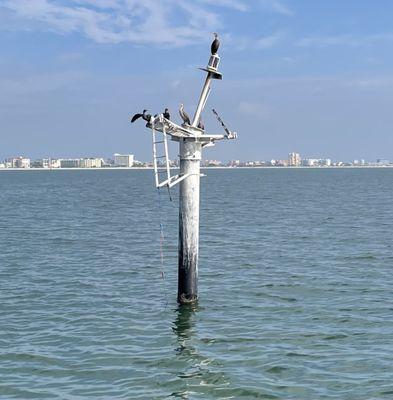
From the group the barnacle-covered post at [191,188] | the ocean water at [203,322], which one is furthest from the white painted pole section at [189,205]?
the ocean water at [203,322]

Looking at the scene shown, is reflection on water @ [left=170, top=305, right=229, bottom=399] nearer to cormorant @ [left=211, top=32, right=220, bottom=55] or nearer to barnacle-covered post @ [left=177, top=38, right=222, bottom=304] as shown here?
barnacle-covered post @ [left=177, top=38, right=222, bottom=304]

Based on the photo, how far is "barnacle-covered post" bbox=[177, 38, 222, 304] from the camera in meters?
19.3

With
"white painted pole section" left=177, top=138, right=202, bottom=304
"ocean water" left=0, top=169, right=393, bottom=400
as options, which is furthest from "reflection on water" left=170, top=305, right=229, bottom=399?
"white painted pole section" left=177, top=138, right=202, bottom=304

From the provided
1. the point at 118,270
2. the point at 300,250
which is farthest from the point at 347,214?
the point at 118,270

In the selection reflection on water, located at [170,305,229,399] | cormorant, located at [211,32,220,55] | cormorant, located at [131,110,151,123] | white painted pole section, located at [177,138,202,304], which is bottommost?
reflection on water, located at [170,305,229,399]

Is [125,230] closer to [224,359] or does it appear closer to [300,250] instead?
[300,250]

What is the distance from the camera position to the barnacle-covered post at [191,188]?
1931 centimetres

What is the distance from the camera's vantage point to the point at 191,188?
19328 mm

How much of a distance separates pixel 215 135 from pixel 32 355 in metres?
7.75

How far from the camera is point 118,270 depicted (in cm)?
2839

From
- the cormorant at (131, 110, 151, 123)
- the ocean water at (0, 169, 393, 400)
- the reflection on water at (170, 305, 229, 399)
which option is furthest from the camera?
the cormorant at (131, 110, 151, 123)

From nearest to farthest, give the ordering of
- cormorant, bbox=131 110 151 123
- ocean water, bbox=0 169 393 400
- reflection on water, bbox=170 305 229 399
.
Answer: reflection on water, bbox=170 305 229 399, ocean water, bbox=0 169 393 400, cormorant, bbox=131 110 151 123

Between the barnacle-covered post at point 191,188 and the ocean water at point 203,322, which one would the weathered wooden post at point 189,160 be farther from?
the ocean water at point 203,322

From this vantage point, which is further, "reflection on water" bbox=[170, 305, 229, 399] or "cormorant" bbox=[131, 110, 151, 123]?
"cormorant" bbox=[131, 110, 151, 123]
